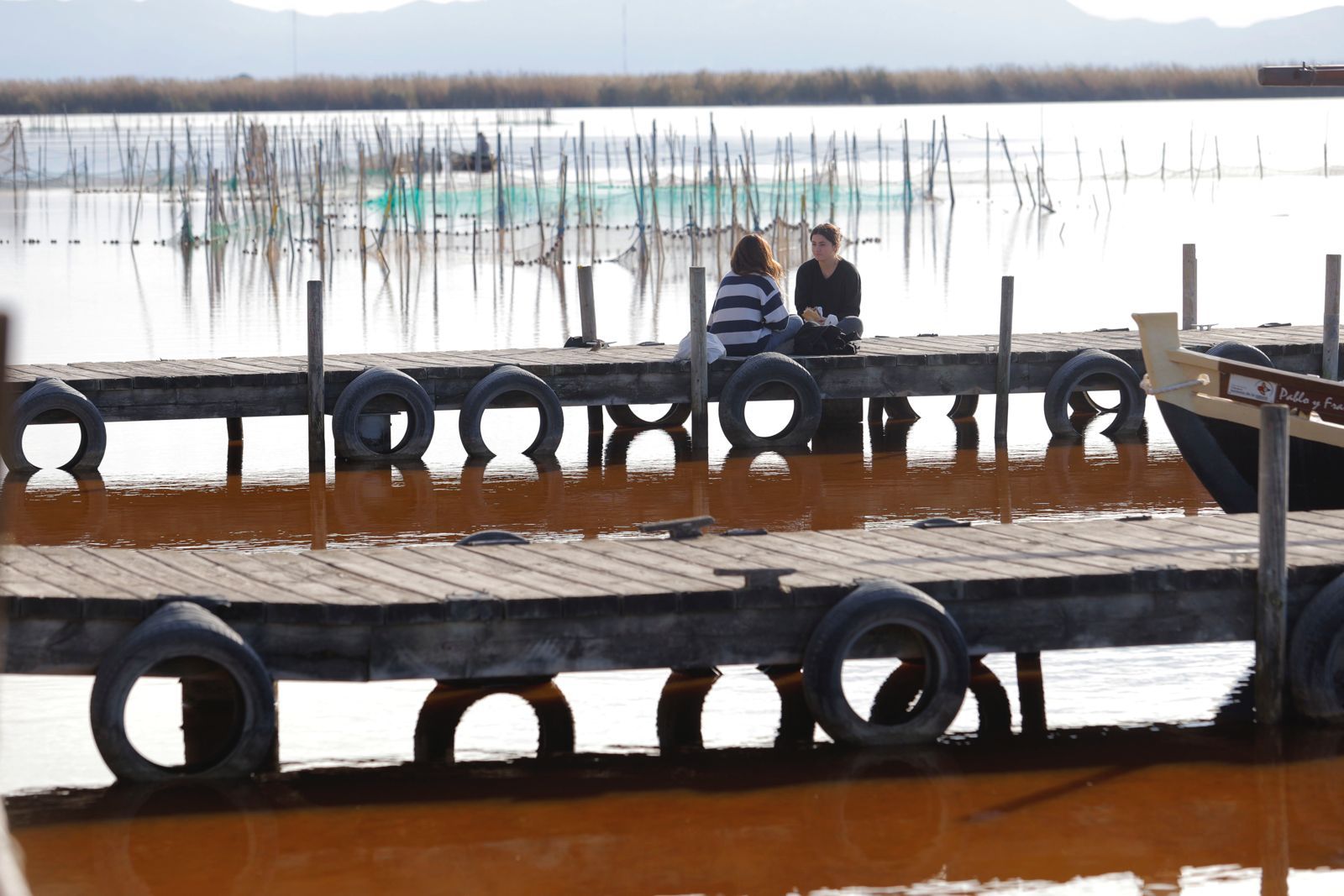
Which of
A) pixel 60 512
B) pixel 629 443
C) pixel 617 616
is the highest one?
pixel 617 616

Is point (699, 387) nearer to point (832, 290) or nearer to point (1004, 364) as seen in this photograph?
point (832, 290)

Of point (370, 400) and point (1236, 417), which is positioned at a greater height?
point (1236, 417)

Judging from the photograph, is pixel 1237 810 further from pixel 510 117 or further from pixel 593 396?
pixel 510 117

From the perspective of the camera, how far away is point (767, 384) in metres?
14.5

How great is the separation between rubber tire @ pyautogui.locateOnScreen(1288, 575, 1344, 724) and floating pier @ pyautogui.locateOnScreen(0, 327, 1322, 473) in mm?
6859

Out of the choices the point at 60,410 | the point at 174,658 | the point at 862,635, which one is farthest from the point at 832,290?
the point at 174,658

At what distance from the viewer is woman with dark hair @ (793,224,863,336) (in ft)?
48.2

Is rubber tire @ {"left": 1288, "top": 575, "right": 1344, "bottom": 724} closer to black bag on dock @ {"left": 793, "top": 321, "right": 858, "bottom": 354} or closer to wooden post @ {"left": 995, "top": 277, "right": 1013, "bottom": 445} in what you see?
wooden post @ {"left": 995, "top": 277, "right": 1013, "bottom": 445}

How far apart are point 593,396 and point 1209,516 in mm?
6303

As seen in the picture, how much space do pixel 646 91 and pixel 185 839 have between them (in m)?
70.7

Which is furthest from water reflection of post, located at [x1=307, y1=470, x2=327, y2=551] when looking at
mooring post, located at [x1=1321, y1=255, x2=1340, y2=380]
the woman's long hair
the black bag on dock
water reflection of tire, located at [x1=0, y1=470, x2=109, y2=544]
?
mooring post, located at [x1=1321, y1=255, x2=1340, y2=380]

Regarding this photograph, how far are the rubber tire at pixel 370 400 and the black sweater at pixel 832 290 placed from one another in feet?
10.3

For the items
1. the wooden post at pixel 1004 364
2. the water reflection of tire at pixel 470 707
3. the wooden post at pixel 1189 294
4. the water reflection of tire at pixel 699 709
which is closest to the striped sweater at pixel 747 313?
the wooden post at pixel 1004 364

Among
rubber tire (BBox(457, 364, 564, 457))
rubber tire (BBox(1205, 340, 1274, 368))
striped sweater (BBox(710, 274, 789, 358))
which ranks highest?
striped sweater (BBox(710, 274, 789, 358))
